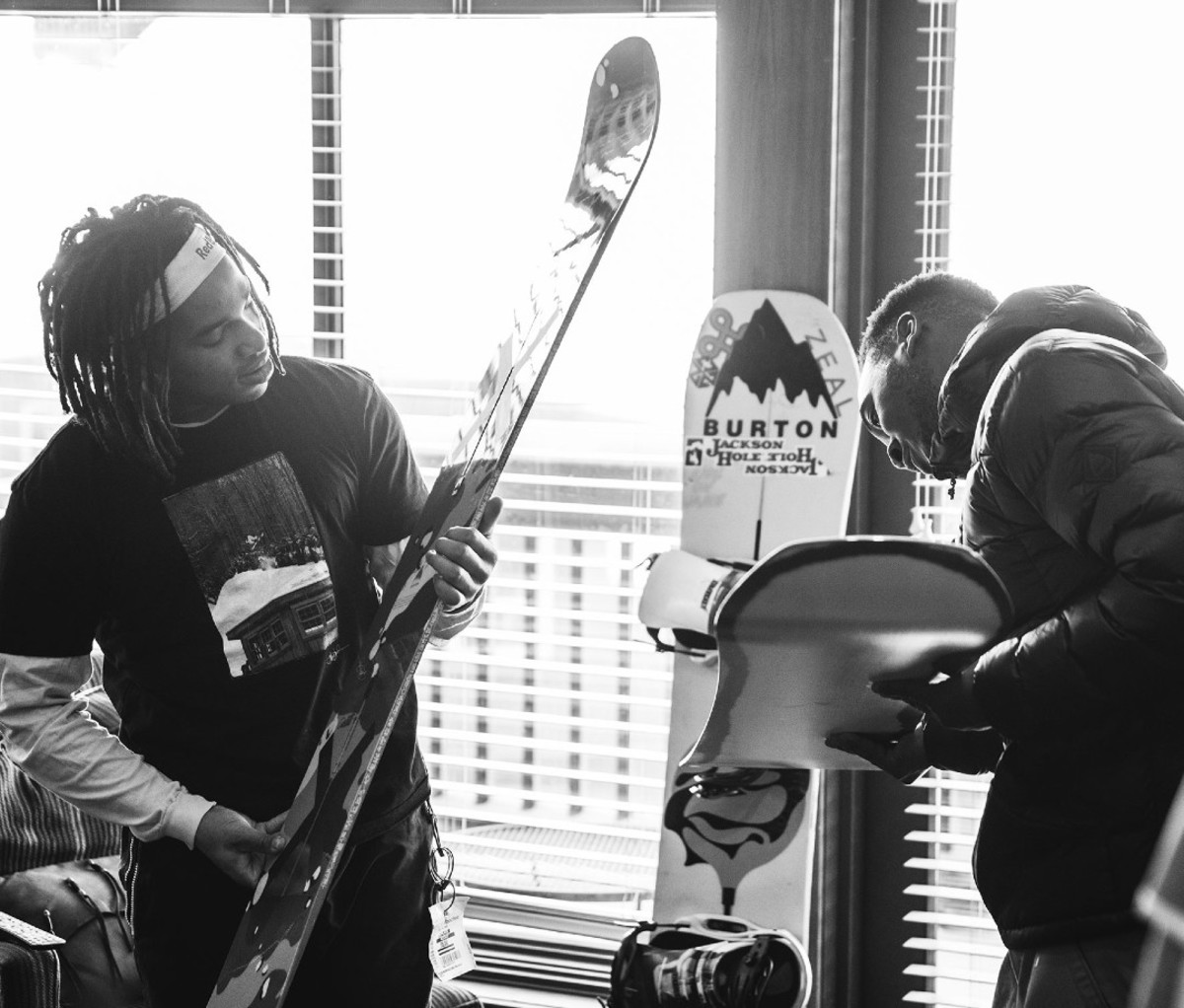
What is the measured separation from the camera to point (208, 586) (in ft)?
5.06

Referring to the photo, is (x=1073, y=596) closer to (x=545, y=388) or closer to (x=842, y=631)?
(x=842, y=631)

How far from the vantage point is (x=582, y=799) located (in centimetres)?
286

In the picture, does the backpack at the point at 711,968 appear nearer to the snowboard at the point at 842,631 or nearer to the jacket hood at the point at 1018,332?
the snowboard at the point at 842,631

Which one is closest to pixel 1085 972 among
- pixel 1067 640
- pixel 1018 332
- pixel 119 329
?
pixel 1067 640

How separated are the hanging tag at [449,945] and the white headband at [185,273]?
3.17 feet

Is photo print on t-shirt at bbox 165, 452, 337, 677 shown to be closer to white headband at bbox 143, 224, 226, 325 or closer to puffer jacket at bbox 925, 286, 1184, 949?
white headband at bbox 143, 224, 226, 325

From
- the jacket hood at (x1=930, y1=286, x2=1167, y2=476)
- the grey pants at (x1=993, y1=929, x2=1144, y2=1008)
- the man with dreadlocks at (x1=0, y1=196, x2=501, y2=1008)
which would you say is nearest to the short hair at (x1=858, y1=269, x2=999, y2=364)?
the jacket hood at (x1=930, y1=286, x2=1167, y2=476)

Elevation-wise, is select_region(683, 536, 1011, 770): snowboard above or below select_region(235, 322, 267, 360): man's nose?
below

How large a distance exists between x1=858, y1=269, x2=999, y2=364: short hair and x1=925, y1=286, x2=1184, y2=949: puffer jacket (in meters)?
0.16

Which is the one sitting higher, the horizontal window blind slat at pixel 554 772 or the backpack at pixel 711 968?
the horizontal window blind slat at pixel 554 772

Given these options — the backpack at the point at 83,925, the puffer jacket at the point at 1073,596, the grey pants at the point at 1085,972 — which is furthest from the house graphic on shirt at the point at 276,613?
the backpack at the point at 83,925

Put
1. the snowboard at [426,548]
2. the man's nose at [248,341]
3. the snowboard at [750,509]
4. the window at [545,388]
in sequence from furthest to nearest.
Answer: the window at [545,388] < the snowboard at [750,509] < the man's nose at [248,341] < the snowboard at [426,548]

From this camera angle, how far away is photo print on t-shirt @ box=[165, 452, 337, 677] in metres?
1.54

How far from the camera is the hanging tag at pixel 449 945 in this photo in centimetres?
194
